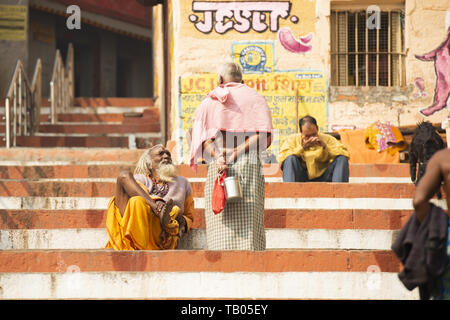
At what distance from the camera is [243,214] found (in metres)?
6.09

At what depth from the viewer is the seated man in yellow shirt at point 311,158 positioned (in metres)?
8.66

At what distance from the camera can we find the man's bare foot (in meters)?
6.50

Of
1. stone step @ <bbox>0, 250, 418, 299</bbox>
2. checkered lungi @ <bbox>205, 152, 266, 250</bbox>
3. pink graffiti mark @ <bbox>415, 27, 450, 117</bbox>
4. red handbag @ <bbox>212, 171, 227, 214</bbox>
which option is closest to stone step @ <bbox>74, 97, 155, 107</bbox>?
pink graffiti mark @ <bbox>415, 27, 450, 117</bbox>

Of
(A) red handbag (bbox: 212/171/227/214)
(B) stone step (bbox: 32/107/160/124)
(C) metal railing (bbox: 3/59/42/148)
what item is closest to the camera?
(A) red handbag (bbox: 212/171/227/214)

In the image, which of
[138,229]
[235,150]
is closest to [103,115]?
[138,229]

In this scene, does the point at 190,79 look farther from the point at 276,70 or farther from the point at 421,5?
the point at 421,5

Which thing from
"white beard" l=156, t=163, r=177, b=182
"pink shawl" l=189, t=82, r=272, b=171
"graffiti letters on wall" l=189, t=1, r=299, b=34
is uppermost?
"graffiti letters on wall" l=189, t=1, r=299, b=34

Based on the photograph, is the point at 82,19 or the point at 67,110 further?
the point at 82,19

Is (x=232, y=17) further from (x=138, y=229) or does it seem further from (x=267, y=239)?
(x=138, y=229)

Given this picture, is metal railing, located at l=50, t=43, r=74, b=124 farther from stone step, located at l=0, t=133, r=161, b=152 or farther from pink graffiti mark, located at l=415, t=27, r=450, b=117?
pink graffiti mark, located at l=415, t=27, r=450, b=117

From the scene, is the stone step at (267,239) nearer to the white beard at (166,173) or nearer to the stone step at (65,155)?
the white beard at (166,173)

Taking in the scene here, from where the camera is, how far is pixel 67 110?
15508mm
